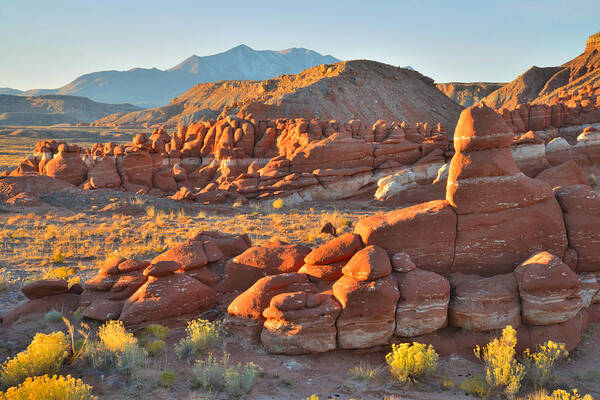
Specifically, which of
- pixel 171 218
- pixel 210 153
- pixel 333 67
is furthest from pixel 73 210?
pixel 333 67

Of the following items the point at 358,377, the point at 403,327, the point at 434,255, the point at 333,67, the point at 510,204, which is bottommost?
the point at 358,377

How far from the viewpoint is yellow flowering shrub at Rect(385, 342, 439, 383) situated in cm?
693

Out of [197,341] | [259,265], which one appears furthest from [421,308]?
[197,341]

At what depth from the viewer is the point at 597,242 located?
903cm

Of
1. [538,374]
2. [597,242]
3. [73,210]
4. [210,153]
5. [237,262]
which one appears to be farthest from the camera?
[210,153]

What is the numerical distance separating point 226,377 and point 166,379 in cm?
108

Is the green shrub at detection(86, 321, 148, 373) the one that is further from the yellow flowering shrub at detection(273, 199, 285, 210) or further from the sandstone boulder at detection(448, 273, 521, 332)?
the yellow flowering shrub at detection(273, 199, 285, 210)

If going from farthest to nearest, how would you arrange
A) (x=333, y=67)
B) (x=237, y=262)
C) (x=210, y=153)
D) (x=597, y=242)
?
(x=333, y=67) < (x=210, y=153) < (x=237, y=262) < (x=597, y=242)

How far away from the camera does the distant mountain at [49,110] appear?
127 m

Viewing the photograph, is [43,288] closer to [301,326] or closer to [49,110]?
[301,326]

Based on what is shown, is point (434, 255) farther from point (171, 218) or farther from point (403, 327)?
point (171, 218)

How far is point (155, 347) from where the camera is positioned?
7887 mm

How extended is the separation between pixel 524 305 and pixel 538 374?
4.47ft

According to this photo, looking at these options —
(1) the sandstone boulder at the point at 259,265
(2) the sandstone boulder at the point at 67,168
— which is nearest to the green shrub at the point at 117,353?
(1) the sandstone boulder at the point at 259,265
